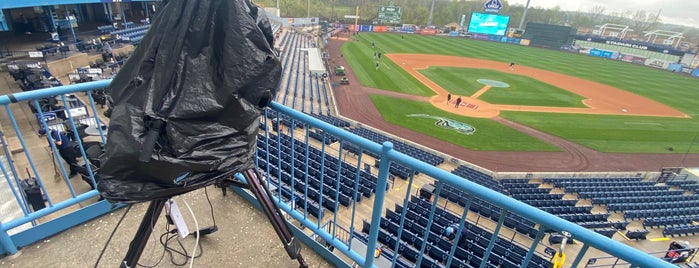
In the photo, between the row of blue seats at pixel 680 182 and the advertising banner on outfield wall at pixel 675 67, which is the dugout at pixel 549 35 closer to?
the advertising banner on outfield wall at pixel 675 67

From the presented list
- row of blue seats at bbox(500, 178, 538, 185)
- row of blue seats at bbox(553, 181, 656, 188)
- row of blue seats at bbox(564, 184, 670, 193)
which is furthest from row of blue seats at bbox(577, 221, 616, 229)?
row of blue seats at bbox(500, 178, 538, 185)

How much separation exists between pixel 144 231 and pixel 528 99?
31.7 meters

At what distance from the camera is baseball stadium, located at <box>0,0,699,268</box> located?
1711 millimetres

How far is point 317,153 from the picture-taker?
42.6 feet

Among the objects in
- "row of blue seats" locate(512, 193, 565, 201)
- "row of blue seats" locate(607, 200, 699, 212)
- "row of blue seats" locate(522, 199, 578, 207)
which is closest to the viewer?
"row of blue seats" locate(522, 199, 578, 207)

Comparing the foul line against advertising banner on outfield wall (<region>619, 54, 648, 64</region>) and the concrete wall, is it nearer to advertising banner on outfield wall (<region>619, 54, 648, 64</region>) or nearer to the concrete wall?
the concrete wall

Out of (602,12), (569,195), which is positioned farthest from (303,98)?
(602,12)

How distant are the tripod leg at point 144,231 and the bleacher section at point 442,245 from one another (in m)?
5.78

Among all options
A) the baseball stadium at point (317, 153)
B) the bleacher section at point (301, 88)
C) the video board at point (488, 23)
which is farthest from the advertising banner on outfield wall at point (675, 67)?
the bleacher section at point (301, 88)

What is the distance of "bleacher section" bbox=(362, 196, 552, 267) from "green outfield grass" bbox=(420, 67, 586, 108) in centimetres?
2042

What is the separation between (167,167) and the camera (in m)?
1.62

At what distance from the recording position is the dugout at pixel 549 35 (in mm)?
59312

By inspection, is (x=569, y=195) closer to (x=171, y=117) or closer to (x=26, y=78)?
(x=171, y=117)

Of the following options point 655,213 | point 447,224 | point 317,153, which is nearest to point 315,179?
point 317,153
